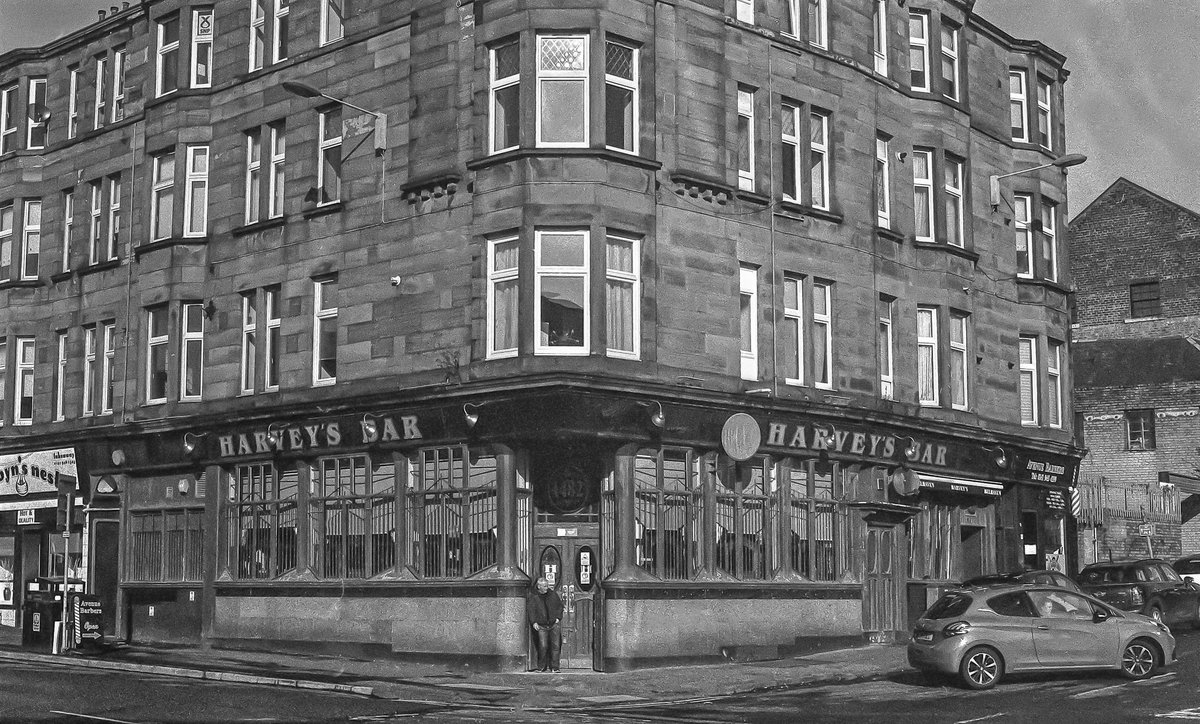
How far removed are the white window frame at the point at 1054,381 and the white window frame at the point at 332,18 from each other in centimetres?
1867

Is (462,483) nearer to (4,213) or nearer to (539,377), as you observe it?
(539,377)

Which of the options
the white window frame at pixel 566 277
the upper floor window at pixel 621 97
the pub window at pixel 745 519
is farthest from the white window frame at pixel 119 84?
the pub window at pixel 745 519

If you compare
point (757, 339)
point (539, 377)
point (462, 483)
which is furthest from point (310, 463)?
point (757, 339)

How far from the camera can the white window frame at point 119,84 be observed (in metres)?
34.8

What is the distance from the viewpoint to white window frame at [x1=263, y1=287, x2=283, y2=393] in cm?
3019

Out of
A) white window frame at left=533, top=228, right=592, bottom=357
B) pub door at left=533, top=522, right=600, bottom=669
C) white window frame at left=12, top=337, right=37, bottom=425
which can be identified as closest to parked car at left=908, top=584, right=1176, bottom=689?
pub door at left=533, top=522, right=600, bottom=669

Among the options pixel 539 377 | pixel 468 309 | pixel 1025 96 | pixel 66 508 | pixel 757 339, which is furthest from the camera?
pixel 1025 96

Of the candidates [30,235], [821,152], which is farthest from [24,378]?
[821,152]

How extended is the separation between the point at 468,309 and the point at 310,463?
17.8 feet

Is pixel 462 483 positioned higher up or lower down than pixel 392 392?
lower down

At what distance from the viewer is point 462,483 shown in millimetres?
26266

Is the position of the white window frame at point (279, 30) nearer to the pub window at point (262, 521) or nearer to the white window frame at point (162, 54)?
the white window frame at point (162, 54)

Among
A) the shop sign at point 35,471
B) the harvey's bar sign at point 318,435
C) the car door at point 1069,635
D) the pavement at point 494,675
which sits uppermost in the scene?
the harvey's bar sign at point 318,435

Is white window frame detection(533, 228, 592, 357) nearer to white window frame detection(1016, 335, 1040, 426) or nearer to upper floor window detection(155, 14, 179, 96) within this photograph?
upper floor window detection(155, 14, 179, 96)
